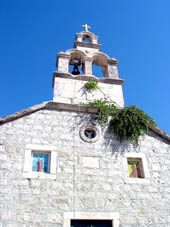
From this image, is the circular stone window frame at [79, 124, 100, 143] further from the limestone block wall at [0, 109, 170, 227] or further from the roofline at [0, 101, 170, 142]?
the roofline at [0, 101, 170, 142]

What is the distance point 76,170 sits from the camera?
575 centimetres

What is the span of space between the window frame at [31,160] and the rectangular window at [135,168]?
188 centimetres

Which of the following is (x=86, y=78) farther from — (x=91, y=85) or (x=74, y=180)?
(x=74, y=180)

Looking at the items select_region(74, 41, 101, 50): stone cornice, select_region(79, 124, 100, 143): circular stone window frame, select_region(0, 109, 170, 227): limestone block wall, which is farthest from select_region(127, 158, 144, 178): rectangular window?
select_region(74, 41, 101, 50): stone cornice

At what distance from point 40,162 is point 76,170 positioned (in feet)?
2.82

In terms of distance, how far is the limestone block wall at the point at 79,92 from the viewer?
714cm

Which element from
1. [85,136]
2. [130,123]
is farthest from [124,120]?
[85,136]

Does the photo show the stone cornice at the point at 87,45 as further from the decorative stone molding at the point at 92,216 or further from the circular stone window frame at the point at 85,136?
the decorative stone molding at the point at 92,216

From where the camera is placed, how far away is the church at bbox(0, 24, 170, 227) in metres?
5.17

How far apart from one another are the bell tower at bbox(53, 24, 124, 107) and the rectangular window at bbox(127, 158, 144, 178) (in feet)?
5.93

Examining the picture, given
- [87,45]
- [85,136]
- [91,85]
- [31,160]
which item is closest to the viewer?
[31,160]

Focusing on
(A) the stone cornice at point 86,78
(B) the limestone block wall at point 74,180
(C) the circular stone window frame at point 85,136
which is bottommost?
(B) the limestone block wall at point 74,180

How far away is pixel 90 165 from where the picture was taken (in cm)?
592

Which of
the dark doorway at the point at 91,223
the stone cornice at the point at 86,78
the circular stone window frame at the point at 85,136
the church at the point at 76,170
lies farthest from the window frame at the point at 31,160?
the stone cornice at the point at 86,78
